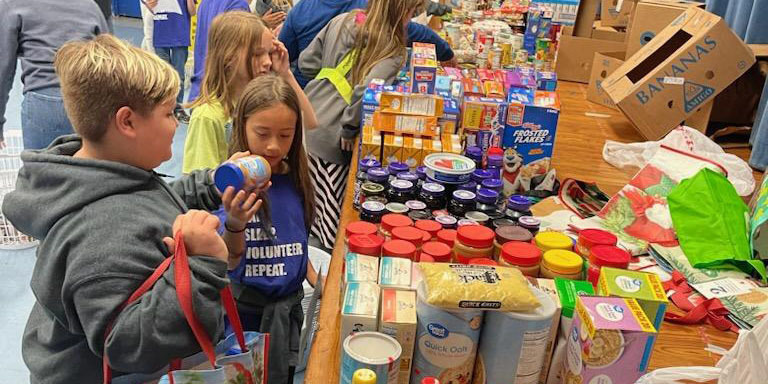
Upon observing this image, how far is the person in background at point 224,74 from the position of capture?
2160 mm

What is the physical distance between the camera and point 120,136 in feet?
4.37

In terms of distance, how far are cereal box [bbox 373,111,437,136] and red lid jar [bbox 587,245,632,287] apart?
93 centimetres

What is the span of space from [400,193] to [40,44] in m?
2.06

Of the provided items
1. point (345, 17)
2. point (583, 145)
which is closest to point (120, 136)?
point (345, 17)

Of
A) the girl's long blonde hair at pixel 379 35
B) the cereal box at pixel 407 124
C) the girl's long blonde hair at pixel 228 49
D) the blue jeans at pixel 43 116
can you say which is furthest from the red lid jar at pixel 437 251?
the blue jeans at pixel 43 116

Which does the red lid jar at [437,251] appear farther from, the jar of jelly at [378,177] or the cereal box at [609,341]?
the jar of jelly at [378,177]

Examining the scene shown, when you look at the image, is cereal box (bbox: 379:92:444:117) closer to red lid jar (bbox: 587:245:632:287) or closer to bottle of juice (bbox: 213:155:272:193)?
bottle of juice (bbox: 213:155:272:193)

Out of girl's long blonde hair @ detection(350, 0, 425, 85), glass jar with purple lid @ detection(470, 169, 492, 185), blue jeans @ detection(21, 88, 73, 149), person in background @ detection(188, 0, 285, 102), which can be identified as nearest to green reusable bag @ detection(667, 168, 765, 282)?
glass jar with purple lid @ detection(470, 169, 492, 185)

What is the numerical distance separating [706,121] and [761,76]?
430 mm

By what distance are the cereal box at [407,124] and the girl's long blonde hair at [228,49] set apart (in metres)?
0.53

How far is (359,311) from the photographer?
4.02ft

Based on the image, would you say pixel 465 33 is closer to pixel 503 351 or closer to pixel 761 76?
pixel 761 76

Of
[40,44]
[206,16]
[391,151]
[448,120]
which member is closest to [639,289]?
[391,151]

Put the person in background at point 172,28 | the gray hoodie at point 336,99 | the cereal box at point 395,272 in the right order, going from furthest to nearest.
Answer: the person in background at point 172,28
the gray hoodie at point 336,99
the cereal box at point 395,272
